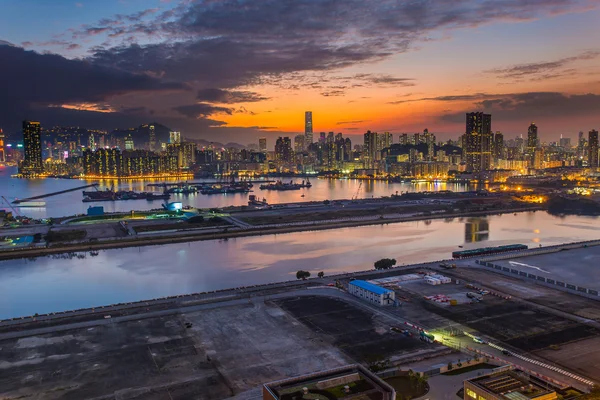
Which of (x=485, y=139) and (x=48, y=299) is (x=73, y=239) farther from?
(x=485, y=139)

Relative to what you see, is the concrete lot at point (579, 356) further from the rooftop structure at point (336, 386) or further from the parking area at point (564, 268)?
the rooftop structure at point (336, 386)

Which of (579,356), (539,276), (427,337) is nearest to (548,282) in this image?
(539,276)

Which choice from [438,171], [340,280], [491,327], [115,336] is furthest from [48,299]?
[438,171]

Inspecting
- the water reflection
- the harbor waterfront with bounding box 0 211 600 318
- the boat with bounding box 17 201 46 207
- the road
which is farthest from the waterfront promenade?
the boat with bounding box 17 201 46 207

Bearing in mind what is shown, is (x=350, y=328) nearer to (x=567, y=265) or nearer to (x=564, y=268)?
(x=564, y=268)

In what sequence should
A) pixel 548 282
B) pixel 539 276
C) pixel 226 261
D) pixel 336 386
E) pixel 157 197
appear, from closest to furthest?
pixel 336 386, pixel 548 282, pixel 539 276, pixel 226 261, pixel 157 197

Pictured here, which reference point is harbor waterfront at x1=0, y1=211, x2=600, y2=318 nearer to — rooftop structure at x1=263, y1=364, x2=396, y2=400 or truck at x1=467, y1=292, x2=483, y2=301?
truck at x1=467, y1=292, x2=483, y2=301
